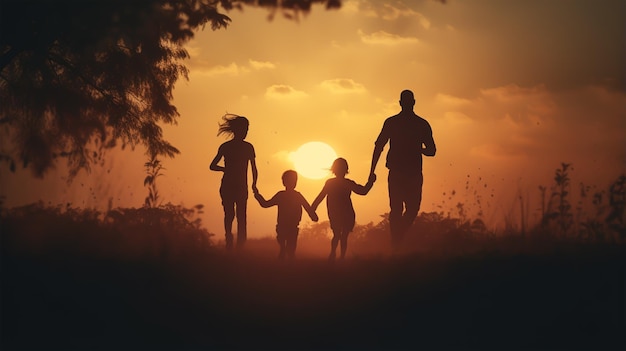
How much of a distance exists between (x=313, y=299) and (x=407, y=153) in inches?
179

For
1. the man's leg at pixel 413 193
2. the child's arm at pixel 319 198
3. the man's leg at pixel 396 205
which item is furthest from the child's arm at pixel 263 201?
the man's leg at pixel 413 193

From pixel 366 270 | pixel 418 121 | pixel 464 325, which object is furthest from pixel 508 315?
pixel 418 121

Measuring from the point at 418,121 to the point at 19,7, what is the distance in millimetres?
7923

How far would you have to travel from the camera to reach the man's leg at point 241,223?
47.0 feet

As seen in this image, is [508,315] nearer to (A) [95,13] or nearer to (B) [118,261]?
(B) [118,261]

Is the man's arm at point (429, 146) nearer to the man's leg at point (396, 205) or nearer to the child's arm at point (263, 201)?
the man's leg at point (396, 205)

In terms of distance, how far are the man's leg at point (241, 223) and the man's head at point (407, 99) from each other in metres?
3.70

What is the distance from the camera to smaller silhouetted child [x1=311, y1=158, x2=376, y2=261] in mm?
13016

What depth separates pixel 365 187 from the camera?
13891mm

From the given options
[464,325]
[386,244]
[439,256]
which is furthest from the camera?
[386,244]

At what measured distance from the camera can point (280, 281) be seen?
1108cm

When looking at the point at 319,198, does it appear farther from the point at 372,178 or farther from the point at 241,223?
the point at 241,223

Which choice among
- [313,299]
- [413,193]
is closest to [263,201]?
[413,193]

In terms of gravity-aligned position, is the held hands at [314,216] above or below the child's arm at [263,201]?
below
